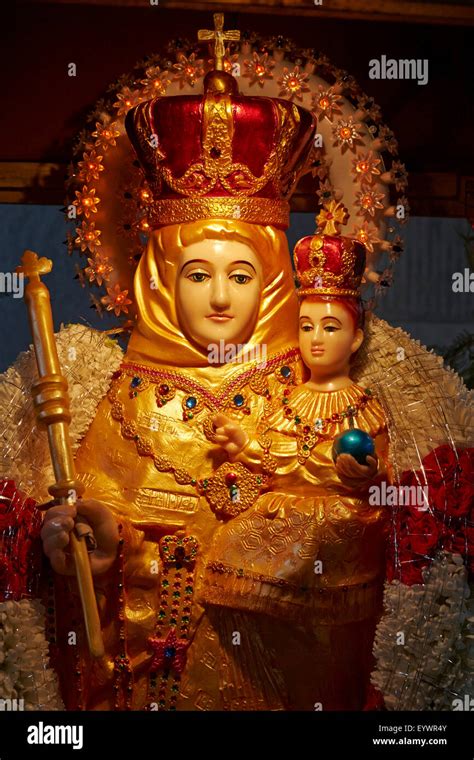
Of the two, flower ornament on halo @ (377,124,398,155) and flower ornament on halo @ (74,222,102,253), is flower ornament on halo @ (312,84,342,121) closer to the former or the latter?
flower ornament on halo @ (377,124,398,155)

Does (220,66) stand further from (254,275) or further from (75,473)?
(75,473)

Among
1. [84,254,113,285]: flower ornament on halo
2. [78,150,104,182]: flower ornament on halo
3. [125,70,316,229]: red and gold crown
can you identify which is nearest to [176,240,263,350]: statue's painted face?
[125,70,316,229]: red and gold crown

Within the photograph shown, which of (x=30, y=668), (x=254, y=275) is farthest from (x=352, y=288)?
(x=30, y=668)

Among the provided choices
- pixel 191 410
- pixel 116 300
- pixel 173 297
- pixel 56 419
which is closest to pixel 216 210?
pixel 173 297

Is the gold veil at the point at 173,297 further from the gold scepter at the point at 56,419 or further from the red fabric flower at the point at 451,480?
the red fabric flower at the point at 451,480

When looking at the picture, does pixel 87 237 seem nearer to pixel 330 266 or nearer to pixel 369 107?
pixel 330 266

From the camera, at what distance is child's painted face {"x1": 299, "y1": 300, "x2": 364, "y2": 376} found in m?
5.43

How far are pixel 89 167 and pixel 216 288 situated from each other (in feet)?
2.19

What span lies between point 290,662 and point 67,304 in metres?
1.70

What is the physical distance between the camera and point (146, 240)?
237 inches

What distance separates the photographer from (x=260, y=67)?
5852mm

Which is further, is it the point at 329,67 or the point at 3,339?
the point at 3,339

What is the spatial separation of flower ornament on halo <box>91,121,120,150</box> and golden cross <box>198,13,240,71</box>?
39 cm

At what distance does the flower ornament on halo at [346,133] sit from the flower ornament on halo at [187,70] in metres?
0.48
